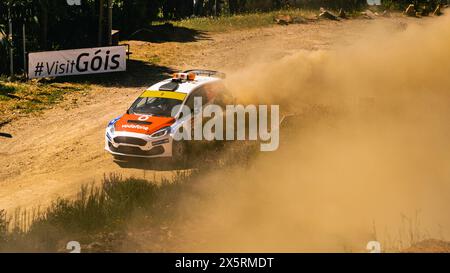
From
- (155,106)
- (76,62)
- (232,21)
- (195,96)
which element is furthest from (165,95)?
(232,21)

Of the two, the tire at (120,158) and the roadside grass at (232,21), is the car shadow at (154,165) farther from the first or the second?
the roadside grass at (232,21)

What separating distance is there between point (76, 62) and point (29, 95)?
319 centimetres

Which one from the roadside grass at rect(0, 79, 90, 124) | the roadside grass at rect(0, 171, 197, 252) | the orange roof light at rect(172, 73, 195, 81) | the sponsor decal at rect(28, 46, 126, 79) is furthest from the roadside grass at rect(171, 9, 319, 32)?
the roadside grass at rect(0, 171, 197, 252)

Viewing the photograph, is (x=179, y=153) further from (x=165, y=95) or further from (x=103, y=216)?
(x=103, y=216)

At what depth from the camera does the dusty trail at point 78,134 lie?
57.5 ft

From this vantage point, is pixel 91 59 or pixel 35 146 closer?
pixel 35 146

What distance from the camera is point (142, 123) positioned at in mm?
18188

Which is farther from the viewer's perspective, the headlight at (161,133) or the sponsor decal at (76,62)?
the sponsor decal at (76,62)

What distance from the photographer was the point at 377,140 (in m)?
21.4

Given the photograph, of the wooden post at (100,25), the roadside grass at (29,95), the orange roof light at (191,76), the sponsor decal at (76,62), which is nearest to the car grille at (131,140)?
Result: the orange roof light at (191,76)

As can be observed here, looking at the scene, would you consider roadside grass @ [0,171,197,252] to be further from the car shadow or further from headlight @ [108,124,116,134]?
headlight @ [108,124,116,134]

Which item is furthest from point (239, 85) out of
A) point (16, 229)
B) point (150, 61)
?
point (16, 229)

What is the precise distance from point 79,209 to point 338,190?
22.6ft
